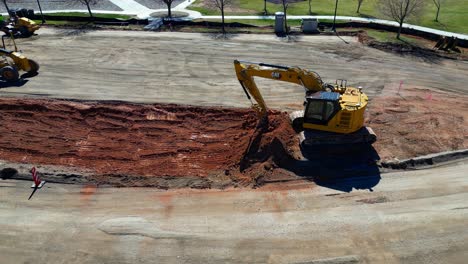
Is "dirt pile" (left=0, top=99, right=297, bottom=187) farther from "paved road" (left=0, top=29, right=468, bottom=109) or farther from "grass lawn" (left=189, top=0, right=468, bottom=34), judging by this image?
"grass lawn" (left=189, top=0, right=468, bottom=34)

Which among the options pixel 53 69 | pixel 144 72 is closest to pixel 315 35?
pixel 144 72

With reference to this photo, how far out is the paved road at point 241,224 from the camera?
12.6 m

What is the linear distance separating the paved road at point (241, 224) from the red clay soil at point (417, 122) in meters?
2.36

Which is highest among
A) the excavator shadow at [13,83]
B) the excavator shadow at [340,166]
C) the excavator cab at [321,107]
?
the excavator cab at [321,107]

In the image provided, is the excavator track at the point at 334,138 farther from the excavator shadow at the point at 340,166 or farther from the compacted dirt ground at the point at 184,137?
the compacted dirt ground at the point at 184,137

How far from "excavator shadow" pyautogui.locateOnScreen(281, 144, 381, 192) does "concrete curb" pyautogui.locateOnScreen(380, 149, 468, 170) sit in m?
0.75

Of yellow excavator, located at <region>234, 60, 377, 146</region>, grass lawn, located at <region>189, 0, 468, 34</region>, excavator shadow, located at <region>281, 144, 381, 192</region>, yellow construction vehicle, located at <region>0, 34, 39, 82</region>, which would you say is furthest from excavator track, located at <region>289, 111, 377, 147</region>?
grass lawn, located at <region>189, 0, 468, 34</region>

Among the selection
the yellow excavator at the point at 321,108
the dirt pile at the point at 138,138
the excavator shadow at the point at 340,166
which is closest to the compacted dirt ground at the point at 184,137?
the dirt pile at the point at 138,138

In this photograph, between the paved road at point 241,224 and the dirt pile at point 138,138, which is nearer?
the paved road at point 241,224

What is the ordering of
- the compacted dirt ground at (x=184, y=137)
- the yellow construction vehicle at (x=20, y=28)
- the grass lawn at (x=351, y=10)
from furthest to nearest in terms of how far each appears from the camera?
the grass lawn at (x=351, y=10) < the yellow construction vehicle at (x=20, y=28) < the compacted dirt ground at (x=184, y=137)

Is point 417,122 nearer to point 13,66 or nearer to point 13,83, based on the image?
point 13,83

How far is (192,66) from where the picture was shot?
2734 centimetres

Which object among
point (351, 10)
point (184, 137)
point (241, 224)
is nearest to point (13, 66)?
point (184, 137)

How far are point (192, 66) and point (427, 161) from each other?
16620 millimetres
